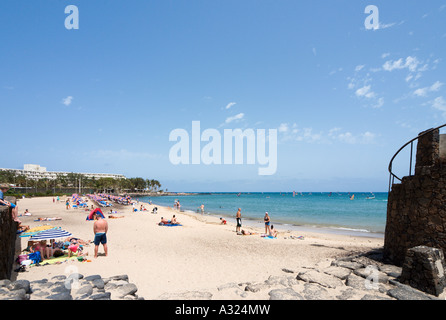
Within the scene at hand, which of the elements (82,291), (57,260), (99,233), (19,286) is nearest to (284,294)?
(82,291)

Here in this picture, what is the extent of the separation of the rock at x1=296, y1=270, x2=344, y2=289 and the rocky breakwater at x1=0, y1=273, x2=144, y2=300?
14.3ft

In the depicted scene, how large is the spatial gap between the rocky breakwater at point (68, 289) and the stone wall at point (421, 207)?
7811 millimetres

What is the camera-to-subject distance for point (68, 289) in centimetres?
462

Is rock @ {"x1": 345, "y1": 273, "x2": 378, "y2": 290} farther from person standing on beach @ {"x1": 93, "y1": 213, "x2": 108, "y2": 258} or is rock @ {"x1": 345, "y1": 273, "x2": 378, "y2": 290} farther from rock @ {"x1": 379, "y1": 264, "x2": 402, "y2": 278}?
person standing on beach @ {"x1": 93, "y1": 213, "x2": 108, "y2": 258}

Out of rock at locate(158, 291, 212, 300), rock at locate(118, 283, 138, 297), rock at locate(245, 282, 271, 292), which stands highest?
rock at locate(118, 283, 138, 297)

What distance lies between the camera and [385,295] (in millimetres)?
5094

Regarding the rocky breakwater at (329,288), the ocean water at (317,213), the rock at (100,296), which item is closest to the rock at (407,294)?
the rocky breakwater at (329,288)

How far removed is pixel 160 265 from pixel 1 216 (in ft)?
15.7

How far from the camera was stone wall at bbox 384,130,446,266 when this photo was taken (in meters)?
6.34

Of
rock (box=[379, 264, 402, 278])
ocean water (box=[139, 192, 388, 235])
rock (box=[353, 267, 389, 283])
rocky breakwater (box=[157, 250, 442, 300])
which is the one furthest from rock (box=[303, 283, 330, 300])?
ocean water (box=[139, 192, 388, 235])

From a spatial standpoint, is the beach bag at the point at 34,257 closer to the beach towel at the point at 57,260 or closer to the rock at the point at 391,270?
the beach towel at the point at 57,260

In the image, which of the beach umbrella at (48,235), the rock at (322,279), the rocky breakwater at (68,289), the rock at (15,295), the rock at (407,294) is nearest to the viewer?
the rock at (15,295)

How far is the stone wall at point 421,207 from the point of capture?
6.34 metres
